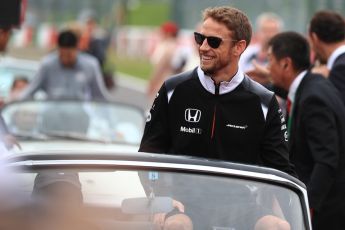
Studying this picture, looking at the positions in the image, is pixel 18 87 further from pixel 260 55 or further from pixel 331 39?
pixel 331 39

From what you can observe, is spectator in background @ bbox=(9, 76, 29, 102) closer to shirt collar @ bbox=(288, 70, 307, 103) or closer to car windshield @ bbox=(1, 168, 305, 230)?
shirt collar @ bbox=(288, 70, 307, 103)

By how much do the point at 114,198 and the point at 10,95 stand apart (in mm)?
10623

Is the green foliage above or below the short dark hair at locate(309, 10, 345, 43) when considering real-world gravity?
below

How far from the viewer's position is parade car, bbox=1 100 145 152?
1119 cm

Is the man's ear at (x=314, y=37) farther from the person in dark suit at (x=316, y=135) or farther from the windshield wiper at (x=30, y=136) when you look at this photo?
the windshield wiper at (x=30, y=136)

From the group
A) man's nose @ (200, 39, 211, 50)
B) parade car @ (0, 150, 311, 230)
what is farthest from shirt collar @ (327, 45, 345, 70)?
parade car @ (0, 150, 311, 230)

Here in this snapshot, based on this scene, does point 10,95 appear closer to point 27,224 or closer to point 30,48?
point 27,224

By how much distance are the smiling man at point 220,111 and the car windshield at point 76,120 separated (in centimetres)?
485

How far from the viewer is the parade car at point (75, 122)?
11188mm

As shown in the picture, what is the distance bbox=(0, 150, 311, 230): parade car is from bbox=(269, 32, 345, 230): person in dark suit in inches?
79.5

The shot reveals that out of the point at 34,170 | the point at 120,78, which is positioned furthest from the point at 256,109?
the point at 120,78

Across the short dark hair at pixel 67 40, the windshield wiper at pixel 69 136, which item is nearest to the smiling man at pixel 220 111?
the windshield wiper at pixel 69 136

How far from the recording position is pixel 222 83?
630cm

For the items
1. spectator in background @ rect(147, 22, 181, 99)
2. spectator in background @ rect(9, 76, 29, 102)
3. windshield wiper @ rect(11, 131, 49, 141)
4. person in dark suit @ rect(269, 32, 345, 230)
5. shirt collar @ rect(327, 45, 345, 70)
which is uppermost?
shirt collar @ rect(327, 45, 345, 70)
